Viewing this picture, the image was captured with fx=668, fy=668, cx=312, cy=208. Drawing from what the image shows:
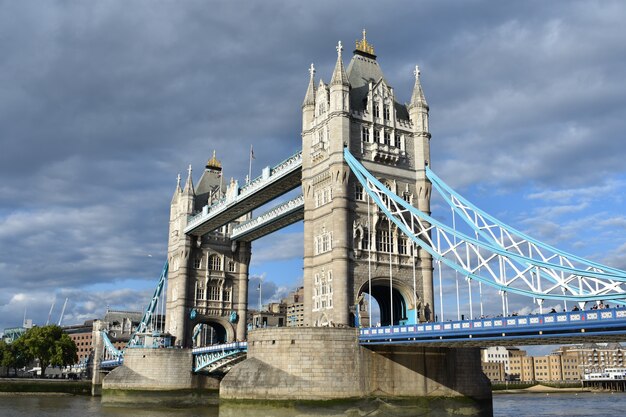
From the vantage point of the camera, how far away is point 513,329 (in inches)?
1201

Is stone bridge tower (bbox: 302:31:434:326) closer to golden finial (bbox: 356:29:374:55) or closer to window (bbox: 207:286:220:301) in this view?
golden finial (bbox: 356:29:374:55)

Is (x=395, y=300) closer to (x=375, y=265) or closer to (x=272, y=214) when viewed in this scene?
(x=375, y=265)

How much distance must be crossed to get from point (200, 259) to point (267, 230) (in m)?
9.51

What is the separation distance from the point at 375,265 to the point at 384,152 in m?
7.90

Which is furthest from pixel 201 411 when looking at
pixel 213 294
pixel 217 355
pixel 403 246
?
pixel 403 246

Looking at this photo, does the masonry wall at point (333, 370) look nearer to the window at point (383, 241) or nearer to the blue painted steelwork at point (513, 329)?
the blue painted steelwork at point (513, 329)

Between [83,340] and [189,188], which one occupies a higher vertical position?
[189,188]

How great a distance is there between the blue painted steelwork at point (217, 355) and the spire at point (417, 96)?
22.2 m

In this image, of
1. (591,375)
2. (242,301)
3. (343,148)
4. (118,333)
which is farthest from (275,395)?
(591,375)

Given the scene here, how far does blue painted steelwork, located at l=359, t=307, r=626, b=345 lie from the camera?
88.5 feet

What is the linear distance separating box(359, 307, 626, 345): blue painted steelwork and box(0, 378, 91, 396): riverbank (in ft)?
181

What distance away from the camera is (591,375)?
4988 inches

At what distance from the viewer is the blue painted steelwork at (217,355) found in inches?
2092

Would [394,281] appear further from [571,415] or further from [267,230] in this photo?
[267,230]
